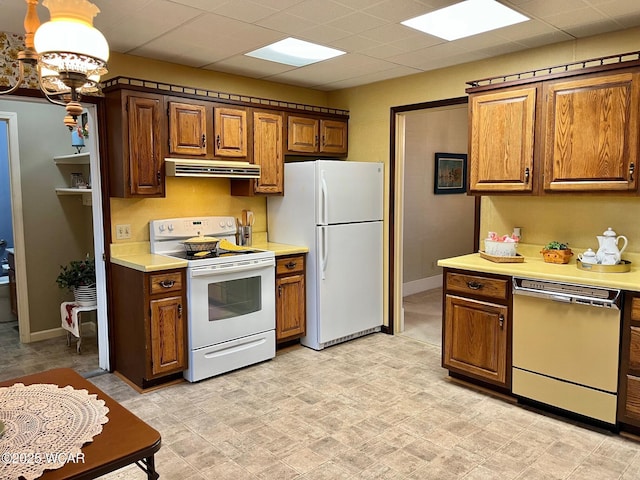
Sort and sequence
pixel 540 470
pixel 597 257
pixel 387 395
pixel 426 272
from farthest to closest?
pixel 426 272 → pixel 387 395 → pixel 597 257 → pixel 540 470

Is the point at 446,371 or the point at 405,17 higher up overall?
the point at 405,17

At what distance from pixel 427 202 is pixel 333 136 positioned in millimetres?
2179

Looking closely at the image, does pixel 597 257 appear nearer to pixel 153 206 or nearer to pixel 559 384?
pixel 559 384

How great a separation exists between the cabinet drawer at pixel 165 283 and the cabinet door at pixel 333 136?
205cm

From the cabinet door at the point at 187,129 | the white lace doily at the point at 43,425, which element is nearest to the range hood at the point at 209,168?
the cabinet door at the point at 187,129

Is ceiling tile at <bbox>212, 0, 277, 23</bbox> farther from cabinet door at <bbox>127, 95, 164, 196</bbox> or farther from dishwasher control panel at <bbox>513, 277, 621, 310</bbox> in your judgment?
dishwasher control panel at <bbox>513, 277, 621, 310</bbox>

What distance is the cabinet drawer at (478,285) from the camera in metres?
3.15

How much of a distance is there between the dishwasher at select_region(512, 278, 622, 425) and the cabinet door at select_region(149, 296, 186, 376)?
2.32 metres

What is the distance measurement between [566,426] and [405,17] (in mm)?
2645

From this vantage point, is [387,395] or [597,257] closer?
[597,257]

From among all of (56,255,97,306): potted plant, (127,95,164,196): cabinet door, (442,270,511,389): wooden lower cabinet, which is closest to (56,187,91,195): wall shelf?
(56,255,97,306): potted plant

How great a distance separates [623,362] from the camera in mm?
2684

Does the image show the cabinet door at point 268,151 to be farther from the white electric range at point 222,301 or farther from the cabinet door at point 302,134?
the white electric range at point 222,301

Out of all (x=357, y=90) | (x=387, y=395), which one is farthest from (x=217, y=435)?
(x=357, y=90)
